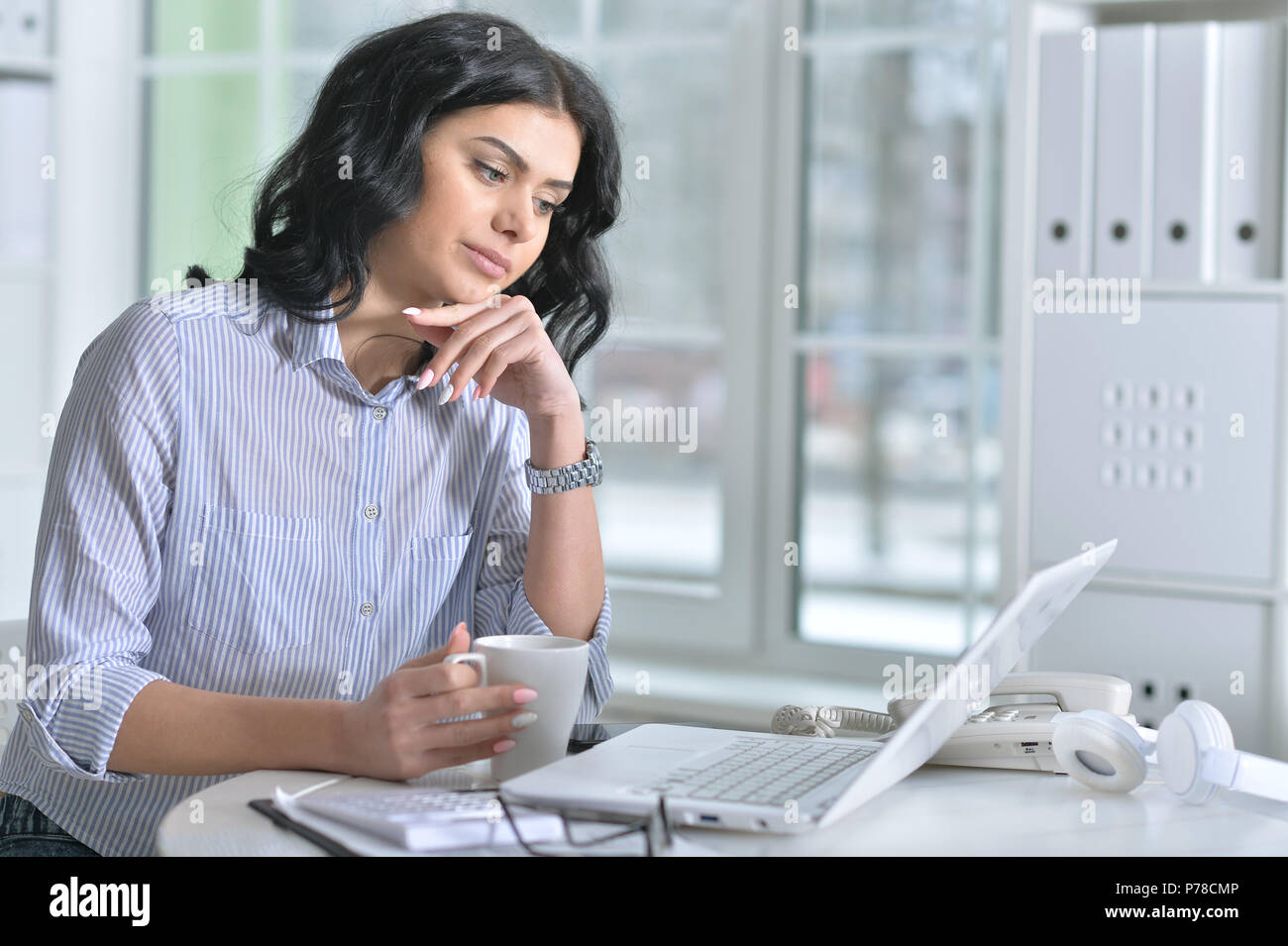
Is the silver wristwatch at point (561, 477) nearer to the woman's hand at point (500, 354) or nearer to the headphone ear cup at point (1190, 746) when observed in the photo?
the woman's hand at point (500, 354)

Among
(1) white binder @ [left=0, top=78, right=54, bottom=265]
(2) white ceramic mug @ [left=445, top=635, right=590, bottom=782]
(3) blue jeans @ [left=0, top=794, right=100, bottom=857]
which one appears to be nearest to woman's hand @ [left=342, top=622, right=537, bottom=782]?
(2) white ceramic mug @ [left=445, top=635, right=590, bottom=782]

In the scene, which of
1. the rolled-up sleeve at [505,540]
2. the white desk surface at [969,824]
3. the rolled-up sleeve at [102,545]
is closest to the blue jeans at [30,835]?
the rolled-up sleeve at [102,545]

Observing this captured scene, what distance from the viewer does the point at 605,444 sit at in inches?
114

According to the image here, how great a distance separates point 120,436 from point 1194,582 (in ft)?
4.84

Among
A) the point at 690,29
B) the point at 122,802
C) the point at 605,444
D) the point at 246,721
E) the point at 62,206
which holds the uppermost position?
the point at 690,29

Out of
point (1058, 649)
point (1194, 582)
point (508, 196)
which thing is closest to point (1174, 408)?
point (1194, 582)

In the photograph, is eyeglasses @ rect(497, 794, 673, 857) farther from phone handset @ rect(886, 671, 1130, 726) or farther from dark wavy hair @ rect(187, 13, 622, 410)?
dark wavy hair @ rect(187, 13, 622, 410)

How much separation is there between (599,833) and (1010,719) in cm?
40

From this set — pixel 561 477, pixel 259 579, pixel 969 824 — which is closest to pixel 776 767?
pixel 969 824

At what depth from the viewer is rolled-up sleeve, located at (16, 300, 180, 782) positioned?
104 centimetres

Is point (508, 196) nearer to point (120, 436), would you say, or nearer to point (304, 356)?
point (304, 356)

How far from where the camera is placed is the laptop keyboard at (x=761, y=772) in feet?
2.92

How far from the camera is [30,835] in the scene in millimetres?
1205
